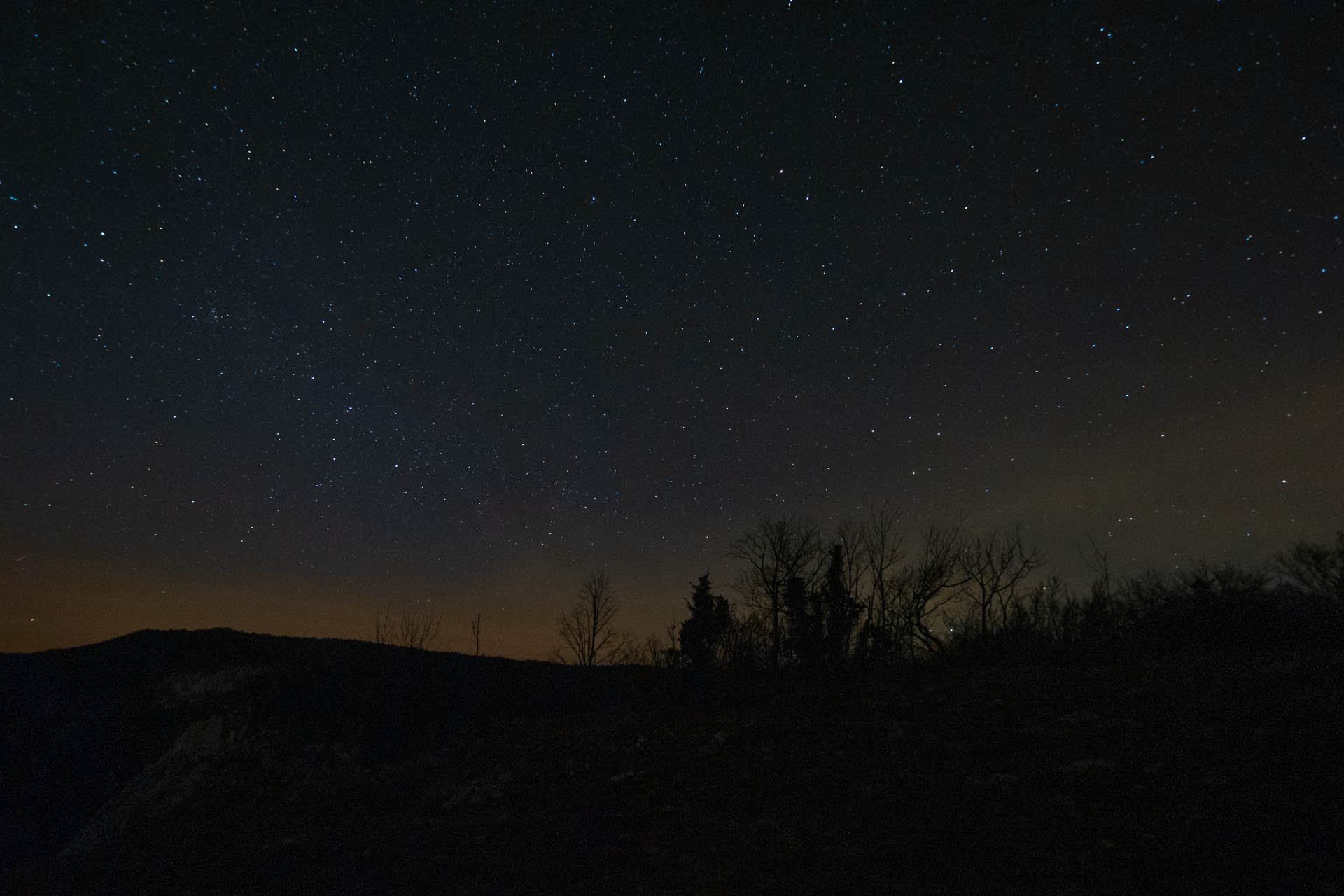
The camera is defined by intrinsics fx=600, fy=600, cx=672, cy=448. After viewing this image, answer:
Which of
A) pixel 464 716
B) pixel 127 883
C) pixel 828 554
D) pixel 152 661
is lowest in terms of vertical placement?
pixel 127 883

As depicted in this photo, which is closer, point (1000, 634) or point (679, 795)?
point (679, 795)

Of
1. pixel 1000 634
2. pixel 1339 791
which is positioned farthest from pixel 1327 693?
pixel 1000 634

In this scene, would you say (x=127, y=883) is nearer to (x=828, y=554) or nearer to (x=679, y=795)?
(x=679, y=795)

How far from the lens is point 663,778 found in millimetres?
8820

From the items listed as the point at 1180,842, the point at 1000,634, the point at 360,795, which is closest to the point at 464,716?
the point at 360,795

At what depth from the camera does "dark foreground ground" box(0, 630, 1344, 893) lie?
5164 millimetres

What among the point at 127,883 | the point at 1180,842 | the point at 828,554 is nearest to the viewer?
the point at 1180,842

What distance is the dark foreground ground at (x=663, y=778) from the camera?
5.16m

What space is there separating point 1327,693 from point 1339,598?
55.1 ft

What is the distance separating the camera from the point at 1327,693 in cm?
798

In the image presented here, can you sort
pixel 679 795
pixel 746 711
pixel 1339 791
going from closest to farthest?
pixel 1339 791, pixel 679 795, pixel 746 711

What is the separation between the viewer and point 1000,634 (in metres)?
27.5

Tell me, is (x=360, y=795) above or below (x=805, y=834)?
below

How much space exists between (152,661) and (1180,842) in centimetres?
2509
